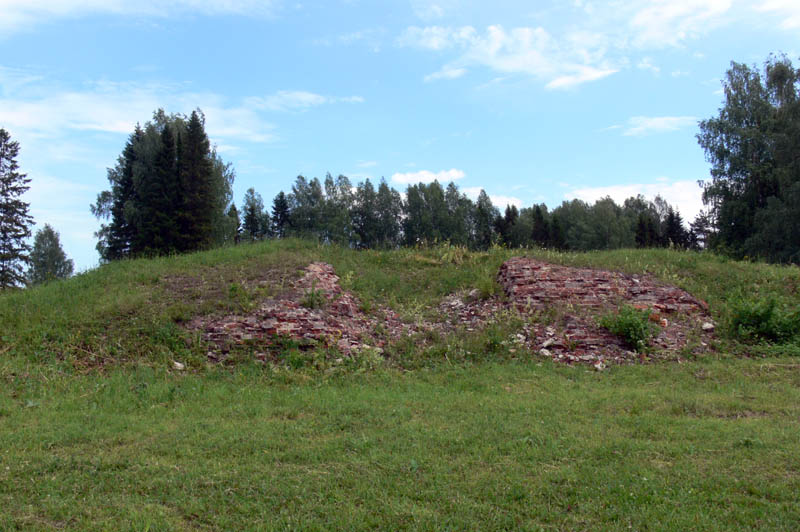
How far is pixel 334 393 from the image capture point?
22.6ft

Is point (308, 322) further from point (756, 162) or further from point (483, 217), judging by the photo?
point (483, 217)

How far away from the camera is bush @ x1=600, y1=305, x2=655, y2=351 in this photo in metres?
8.88

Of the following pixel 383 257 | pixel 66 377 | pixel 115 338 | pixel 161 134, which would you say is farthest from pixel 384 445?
pixel 161 134

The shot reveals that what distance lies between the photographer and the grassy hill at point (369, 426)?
3.67 meters

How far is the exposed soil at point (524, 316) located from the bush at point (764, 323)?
1.52 feet

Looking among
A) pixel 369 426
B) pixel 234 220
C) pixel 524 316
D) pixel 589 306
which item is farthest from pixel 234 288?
pixel 234 220

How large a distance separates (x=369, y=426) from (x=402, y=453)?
0.89 meters

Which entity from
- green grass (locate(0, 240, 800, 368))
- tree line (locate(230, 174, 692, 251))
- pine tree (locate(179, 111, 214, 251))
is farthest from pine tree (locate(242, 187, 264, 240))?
green grass (locate(0, 240, 800, 368))

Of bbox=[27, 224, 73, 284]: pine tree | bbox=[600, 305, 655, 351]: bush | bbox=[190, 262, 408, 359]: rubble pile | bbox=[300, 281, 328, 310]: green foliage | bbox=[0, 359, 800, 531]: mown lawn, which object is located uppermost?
bbox=[27, 224, 73, 284]: pine tree

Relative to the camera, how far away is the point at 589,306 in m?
10.1

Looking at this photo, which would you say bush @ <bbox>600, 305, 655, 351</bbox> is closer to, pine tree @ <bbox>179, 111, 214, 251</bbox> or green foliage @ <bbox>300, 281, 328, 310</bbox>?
green foliage @ <bbox>300, 281, 328, 310</bbox>

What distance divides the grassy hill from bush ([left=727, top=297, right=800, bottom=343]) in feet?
0.14

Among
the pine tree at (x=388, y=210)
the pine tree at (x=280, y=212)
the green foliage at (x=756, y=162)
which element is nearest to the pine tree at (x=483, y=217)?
the pine tree at (x=388, y=210)

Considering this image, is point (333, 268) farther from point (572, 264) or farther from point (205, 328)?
point (572, 264)
